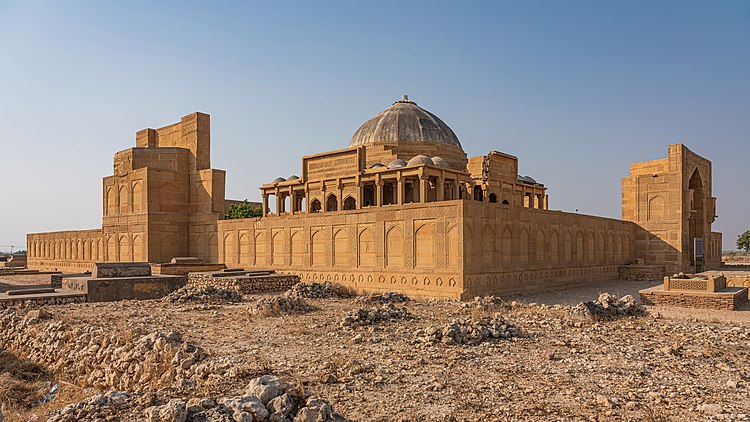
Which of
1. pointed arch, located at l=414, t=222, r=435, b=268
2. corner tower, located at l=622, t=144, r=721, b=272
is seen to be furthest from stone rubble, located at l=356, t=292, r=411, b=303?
corner tower, located at l=622, t=144, r=721, b=272

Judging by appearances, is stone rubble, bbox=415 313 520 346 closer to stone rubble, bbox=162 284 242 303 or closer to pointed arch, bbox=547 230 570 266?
stone rubble, bbox=162 284 242 303

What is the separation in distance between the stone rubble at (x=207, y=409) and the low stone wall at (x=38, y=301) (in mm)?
11710

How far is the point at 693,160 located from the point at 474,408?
3386 centimetres

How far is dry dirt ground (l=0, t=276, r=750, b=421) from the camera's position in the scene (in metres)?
6.53

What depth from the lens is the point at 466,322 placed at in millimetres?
11047

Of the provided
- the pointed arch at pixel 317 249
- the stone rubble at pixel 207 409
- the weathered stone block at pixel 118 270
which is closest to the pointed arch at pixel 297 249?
the pointed arch at pixel 317 249

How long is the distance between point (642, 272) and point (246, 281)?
2218 centimetres

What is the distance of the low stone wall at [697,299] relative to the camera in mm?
17109

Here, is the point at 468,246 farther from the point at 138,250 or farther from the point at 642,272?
the point at 138,250

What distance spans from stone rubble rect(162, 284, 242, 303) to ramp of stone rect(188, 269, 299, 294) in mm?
2407

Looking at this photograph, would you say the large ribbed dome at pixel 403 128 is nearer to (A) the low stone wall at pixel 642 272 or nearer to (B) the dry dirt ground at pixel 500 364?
(A) the low stone wall at pixel 642 272

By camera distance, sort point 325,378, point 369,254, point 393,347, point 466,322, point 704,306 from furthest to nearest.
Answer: point 369,254 < point 704,306 < point 466,322 < point 393,347 < point 325,378

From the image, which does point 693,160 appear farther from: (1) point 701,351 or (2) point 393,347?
(2) point 393,347

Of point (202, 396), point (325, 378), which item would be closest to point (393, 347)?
point (325, 378)
